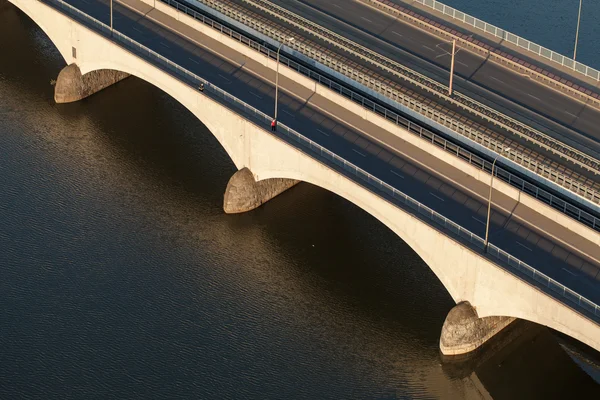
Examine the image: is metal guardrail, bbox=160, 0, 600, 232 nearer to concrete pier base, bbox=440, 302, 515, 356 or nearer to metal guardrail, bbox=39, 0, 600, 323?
metal guardrail, bbox=39, 0, 600, 323

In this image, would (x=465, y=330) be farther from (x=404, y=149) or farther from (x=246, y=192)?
(x=246, y=192)

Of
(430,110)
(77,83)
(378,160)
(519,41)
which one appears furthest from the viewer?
(77,83)

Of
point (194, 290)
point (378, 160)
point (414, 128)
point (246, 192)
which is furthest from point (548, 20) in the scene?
point (194, 290)

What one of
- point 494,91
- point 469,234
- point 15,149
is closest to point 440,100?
point 494,91

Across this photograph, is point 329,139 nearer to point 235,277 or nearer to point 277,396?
point 235,277

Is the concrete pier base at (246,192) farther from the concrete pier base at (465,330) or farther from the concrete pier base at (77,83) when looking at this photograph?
the concrete pier base at (465,330)

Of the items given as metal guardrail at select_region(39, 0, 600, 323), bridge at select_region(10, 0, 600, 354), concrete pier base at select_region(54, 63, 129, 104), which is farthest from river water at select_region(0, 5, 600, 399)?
metal guardrail at select_region(39, 0, 600, 323)
